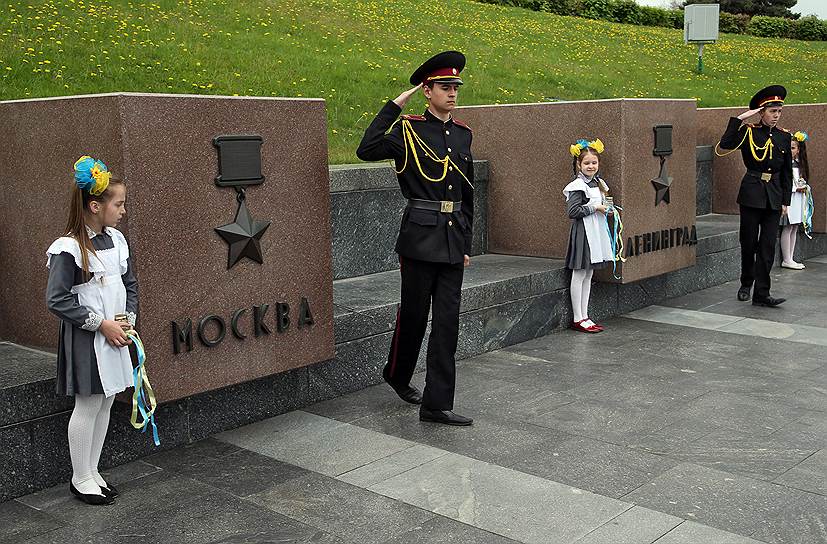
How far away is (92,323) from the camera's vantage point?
14.7 ft

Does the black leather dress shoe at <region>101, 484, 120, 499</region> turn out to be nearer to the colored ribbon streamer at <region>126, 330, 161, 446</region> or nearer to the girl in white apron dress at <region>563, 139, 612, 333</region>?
the colored ribbon streamer at <region>126, 330, 161, 446</region>

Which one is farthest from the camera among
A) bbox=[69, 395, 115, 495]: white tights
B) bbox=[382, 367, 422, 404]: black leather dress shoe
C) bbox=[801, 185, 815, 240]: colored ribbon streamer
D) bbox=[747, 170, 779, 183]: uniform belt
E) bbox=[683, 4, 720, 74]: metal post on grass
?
bbox=[683, 4, 720, 74]: metal post on grass

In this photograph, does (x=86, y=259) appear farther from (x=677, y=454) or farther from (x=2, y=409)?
(x=677, y=454)

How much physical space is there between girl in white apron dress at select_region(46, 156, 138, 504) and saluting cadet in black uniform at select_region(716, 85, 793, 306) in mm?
6685

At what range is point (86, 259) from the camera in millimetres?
4496

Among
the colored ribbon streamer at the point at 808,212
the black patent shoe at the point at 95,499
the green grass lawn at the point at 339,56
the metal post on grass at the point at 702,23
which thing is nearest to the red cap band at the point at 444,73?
the black patent shoe at the point at 95,499

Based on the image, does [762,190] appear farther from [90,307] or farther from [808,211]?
[90,307]

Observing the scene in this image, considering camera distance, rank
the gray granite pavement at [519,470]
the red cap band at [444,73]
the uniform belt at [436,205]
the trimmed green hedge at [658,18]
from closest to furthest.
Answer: the gray granite pavement at [519,470]
the red cap band at [444,73]
the uniform belt at [436,205]
the trimmed green hedge at [658,18]

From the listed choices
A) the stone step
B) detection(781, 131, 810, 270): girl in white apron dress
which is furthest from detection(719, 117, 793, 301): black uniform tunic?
the stone step

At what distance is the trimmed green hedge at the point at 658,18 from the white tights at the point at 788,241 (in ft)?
78.6

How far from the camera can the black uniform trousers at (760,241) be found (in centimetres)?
959

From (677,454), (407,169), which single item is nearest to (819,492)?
(677,454)

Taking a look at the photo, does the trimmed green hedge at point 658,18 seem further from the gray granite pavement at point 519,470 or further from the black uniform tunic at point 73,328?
the black uniform tunic at point 73,328

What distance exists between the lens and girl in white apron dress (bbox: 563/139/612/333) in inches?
331
